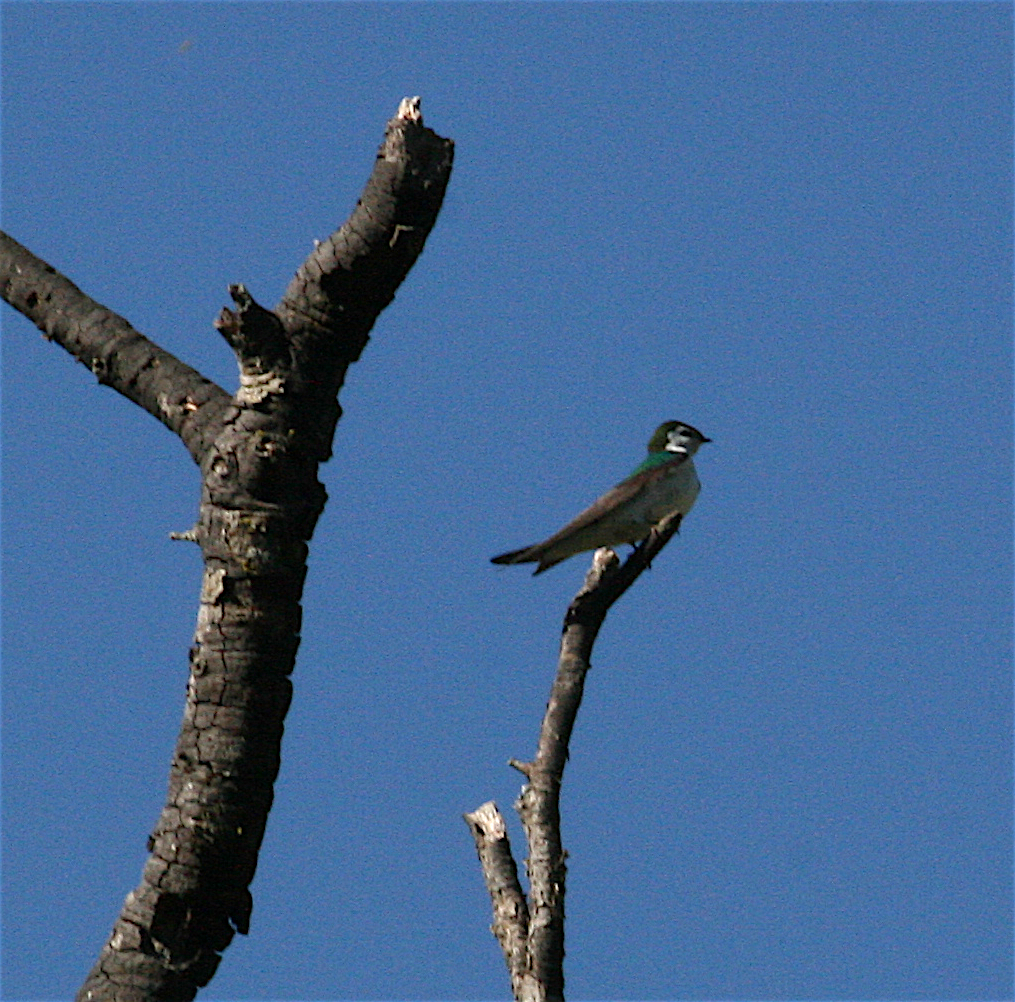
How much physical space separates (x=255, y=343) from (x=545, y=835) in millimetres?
2067

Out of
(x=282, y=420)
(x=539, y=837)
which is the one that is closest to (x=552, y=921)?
(x=539, y=837)

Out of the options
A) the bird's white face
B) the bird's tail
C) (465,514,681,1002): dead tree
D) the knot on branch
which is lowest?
(465,514,681,1002): dead tree

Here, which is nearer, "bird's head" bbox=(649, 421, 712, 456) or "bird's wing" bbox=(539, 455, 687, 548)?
"bird's wing" bbox=(539, 455, 687, 548)

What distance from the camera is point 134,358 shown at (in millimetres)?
5902

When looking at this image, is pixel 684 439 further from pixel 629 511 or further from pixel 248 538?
pixel 248 538

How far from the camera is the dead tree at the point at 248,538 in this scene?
16.6 feet

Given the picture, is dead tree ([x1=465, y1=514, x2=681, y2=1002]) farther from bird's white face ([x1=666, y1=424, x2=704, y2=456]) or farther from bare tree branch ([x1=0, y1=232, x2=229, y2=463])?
bird's white face ([x1=666, y1=424, x2=704, y2=456])

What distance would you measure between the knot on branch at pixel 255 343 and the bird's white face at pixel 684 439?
17.0ft

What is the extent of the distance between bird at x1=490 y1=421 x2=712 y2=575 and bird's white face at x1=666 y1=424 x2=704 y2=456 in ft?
2.66

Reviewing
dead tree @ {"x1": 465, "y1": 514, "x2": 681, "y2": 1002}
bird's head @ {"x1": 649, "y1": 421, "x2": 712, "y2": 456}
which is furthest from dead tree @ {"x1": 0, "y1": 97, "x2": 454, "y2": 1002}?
bird's head @ {"x1": 649, "y1": 421, "x2": 712, "y2": 456}

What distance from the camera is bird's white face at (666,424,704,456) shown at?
1025 cm

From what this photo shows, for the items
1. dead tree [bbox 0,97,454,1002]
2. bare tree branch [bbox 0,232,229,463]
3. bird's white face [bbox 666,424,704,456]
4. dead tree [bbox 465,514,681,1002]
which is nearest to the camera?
dead tree [bbox 465,514,681,1002]

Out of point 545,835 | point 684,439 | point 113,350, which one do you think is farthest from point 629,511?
point 545,835

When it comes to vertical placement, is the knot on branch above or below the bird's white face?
below
